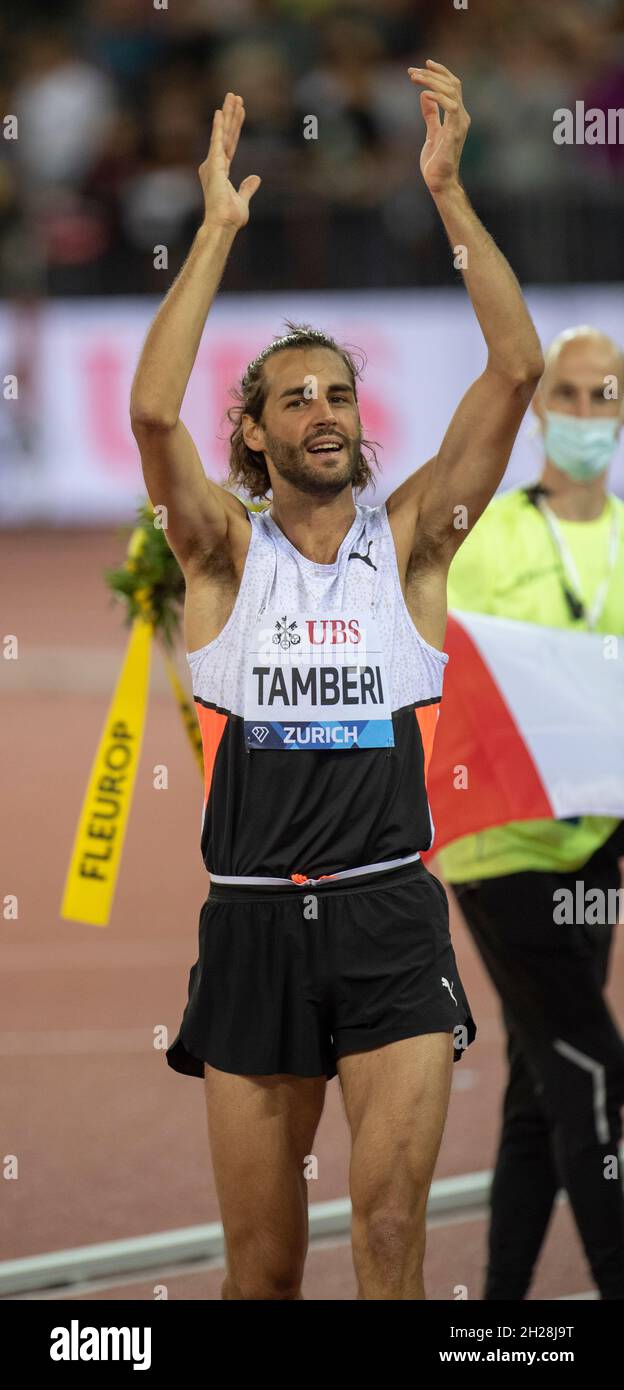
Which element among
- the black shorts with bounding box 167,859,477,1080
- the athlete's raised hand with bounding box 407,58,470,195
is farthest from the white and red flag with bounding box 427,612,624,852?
the athlete's raised hand with bounding box 407,58,470,195

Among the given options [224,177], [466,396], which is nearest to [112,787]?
[466,396]

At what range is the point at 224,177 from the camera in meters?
4.21

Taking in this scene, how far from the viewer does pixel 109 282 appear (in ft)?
63.7

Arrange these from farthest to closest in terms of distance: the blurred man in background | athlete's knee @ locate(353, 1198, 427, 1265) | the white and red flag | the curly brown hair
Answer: the white and red flag < the blurred man in background < the curly brown hair < athlete's knee @ locate(353, 1198, 427, 1265)

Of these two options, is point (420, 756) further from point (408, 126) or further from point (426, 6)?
point (426, 6)

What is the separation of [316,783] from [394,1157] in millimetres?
773

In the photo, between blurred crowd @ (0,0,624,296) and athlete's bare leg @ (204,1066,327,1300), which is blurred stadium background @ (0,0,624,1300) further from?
athlete's bare leg @ (204,1066,327,1300)

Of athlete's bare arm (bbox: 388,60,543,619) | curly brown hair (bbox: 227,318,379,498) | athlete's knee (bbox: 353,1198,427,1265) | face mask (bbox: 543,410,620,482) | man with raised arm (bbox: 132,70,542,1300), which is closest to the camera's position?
athlete's knee (bbox: 353,1198,427,1265)

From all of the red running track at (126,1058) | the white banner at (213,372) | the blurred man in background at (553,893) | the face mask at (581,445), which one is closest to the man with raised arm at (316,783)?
the blurred man in background at (553,893)

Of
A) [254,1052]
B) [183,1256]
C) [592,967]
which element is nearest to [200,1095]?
[183,1256]

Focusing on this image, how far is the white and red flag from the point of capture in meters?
5.34

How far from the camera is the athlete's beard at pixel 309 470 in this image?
4.21m

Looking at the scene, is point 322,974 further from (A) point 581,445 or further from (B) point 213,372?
(B) point 213,372

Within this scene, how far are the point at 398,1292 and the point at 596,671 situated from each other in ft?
6.81
